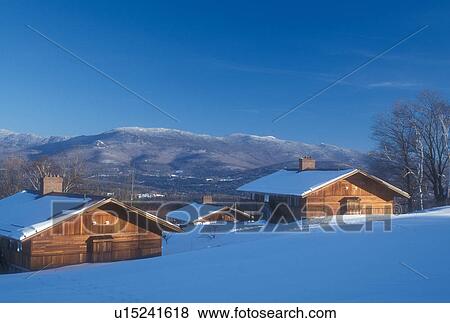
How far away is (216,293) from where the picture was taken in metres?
11.5

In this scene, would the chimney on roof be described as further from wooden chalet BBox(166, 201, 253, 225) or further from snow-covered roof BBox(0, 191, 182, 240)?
snow-covered roof BBox(0, 191, 182, 240)

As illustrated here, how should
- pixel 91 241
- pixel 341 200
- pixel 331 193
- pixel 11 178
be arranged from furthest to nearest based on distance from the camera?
pixel 11 178 → pixel 341 200 → pixel 331 193 → pixel 91 241

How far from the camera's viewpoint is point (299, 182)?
4041cm

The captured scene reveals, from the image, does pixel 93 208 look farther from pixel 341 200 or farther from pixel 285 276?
pixel 341 200

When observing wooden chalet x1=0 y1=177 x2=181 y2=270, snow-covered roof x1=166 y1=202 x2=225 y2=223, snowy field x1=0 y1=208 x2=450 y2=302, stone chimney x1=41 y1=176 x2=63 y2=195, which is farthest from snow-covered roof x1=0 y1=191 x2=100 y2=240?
snow-covered roof x1=166 y1=202 x2=225 y2=223

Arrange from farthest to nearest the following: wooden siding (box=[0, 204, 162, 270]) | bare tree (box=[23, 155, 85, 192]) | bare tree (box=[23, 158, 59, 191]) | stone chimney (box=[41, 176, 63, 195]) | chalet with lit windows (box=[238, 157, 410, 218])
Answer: bare tree (box=[23, 158, 59, 191]) < bare tree (box=[23, 155, 85, 192]) < chalet with lit windows (box=[238, 157, 410, 218]) < stone chimney (box=[41, 176, 63, 195]) < wooden siding (box=[0, 204, 162, 270])

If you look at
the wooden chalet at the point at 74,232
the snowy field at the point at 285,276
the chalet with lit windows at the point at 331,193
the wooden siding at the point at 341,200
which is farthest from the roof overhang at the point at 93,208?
the wooden siding at the point at 341,200

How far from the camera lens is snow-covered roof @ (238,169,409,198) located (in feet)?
124

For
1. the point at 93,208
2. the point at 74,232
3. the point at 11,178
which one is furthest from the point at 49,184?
the point at 11,178

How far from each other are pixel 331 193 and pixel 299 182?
2922 mm

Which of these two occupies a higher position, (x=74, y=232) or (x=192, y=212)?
(x=74, y=232)

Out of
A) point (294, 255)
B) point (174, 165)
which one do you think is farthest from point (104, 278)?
point (174, 165)

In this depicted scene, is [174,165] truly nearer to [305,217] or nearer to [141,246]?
[305,217]
